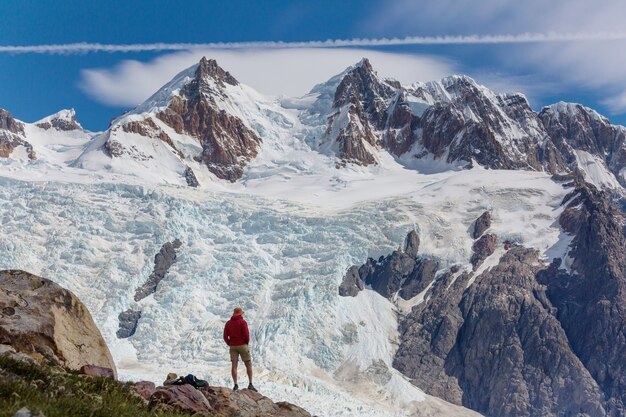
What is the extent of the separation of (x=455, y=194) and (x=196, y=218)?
189 feet

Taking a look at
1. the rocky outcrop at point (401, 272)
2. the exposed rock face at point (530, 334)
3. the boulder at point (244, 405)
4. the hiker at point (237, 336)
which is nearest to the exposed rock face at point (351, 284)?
the rocky outcrop at point (401, 272)

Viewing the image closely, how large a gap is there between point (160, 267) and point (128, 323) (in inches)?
622

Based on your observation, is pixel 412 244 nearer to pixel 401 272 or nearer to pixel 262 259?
pixel 401 272

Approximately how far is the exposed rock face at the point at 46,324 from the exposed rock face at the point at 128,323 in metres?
101

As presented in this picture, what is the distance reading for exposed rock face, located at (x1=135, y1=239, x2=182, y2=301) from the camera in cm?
13175

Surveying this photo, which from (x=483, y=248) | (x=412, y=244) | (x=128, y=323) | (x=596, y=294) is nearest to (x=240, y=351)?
(x=128, y=323)

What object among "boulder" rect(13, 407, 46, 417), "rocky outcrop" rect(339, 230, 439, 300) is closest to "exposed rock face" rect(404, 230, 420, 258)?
"rocky outcrop" rect(339, 230, 439, 300)

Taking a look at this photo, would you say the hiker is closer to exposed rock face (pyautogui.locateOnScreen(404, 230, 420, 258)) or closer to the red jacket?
the red jacket

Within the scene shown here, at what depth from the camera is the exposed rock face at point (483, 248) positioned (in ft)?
501

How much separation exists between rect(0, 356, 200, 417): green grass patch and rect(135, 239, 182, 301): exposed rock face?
115048 mm

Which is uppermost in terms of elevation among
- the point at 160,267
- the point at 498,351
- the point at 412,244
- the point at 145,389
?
the point at 412,244

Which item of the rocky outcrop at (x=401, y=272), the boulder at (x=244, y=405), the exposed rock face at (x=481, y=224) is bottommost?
the boulder at (x=244, y=405)

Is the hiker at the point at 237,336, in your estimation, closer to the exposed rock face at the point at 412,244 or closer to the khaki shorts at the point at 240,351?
the khaki shorts at the point at 240,351

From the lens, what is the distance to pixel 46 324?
70.6 feet
